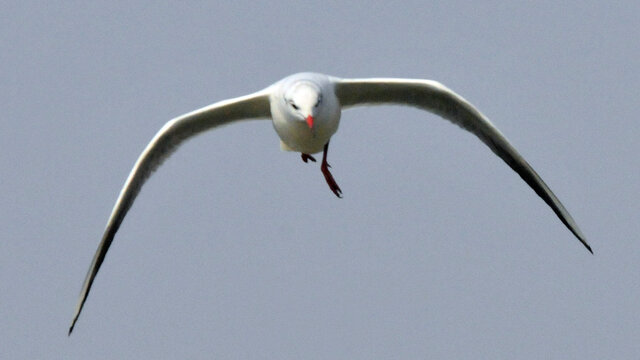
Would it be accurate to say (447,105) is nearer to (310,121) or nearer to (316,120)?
(316,120)

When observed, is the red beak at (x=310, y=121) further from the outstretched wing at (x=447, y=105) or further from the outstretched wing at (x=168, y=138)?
the outstretched wing at (x=168, y=138)

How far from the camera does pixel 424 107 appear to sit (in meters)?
11.0

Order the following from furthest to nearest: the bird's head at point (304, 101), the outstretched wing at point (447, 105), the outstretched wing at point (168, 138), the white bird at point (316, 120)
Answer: the outstretched wing at point (168, 138)
the outstretched wing at point (447, 105)
the white bird at point (316, 120)
the bird's head at point (304, 101)

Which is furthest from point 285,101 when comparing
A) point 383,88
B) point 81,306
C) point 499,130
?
point 81,306

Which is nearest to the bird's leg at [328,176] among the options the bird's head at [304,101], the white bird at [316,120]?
the white bird at [316,120]

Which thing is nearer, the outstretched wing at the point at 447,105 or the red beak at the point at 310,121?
the red beak at the point at 310,121

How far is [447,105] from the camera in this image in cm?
1084

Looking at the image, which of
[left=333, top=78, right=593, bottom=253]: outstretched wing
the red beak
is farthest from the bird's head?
[left=333, top=78, right=593, bottom=253]: outstretched wing

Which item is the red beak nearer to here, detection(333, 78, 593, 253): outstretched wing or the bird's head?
the bird's head

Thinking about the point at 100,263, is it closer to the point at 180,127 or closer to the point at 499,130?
the point at 180,127

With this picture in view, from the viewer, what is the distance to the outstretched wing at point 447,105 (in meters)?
10.6

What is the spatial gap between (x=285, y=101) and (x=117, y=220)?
231cm

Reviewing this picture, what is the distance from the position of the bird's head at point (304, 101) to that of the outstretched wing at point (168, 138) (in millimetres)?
712

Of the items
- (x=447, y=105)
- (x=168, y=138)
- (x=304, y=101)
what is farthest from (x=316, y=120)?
(x=168, y=138)
